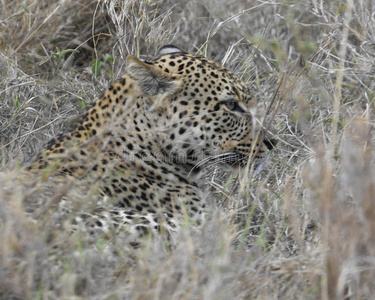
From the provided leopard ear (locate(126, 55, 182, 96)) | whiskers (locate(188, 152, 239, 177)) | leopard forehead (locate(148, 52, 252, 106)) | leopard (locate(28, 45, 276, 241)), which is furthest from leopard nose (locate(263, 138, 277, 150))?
leopard ear (locate(126, 55, 182, 96))

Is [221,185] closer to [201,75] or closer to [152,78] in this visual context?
[201,75]

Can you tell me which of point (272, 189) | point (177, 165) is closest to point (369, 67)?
point (272, 189)

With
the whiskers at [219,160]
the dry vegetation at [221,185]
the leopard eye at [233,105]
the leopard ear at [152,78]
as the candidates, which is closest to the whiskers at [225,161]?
the whiskers at [219,160]

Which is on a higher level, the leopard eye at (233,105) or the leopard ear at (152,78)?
the leopard ear at (152,78)

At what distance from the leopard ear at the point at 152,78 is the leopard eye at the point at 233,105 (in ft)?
1.16

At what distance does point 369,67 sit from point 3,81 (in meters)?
2.78

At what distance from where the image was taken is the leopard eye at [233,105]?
470 centimetres

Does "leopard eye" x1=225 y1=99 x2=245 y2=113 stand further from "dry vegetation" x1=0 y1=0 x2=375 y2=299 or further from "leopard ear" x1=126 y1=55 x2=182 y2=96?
"leopard ear" x1=126 y1=55 x2=182 y2=96

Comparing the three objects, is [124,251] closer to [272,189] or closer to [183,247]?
[183,247]

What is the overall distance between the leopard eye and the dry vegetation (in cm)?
24

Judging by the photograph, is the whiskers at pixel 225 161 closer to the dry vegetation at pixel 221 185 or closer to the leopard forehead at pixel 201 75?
the dry vegetation at pixel 221 185

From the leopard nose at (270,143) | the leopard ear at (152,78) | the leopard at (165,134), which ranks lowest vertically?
the leopard nose at (270,143)

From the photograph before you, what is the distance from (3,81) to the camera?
5.83 metres

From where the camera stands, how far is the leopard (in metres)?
4.41
